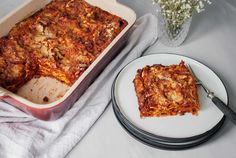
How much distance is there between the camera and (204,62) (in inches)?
55.4

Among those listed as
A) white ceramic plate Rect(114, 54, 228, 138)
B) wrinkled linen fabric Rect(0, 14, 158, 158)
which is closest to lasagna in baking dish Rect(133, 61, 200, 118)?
white ceramic plate Rect(114, 54, 228, 138)

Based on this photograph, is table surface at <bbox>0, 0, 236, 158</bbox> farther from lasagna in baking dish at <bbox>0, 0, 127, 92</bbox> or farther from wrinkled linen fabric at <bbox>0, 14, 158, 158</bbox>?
lasagna in baking dish at <bbox>0, 0, 127, 92</bbox>

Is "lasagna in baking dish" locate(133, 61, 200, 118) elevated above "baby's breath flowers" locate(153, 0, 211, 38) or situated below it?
below

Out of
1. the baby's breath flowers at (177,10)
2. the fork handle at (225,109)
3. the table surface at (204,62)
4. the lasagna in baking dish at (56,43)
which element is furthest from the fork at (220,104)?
the lasagna in baking dish at (56,43)

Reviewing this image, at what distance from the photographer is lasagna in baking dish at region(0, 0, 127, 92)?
4.13 ft

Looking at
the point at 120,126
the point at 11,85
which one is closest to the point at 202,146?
the point at 120,126

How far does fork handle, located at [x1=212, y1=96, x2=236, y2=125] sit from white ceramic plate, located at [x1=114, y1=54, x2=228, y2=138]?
1.0 inches

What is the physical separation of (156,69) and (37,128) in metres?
0.41

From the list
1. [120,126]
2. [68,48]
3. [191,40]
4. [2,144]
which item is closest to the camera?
[2,144]

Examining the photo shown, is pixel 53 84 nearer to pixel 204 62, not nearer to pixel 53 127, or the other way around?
pixel 53 127

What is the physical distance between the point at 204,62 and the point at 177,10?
0.23 meters

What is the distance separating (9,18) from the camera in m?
1.34

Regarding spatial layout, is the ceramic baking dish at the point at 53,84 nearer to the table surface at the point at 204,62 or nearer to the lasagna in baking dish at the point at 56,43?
the lasagna in baking dish at the point at 56,43

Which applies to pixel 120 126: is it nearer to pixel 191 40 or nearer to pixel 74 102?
pixel 74 102
